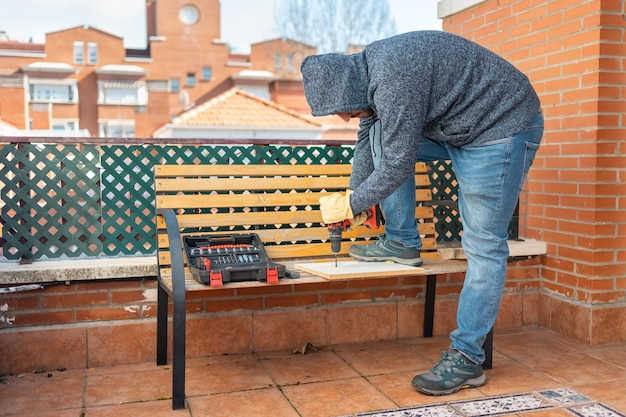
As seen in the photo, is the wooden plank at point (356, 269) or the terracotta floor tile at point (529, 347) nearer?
the wooden plank at point (356, 269)

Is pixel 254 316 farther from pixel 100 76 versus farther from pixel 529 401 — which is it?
pixel 100 76

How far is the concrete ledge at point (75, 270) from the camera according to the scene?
3422mm

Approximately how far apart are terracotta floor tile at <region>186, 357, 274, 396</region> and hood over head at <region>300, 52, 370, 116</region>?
1394mm

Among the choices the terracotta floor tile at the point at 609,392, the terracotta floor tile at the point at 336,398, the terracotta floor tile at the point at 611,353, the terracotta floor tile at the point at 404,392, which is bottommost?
the terracotta floor tile at the point at 336,398

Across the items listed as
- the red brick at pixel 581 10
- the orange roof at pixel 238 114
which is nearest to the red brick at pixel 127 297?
the red brick at pixel 581 10

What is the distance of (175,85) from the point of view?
41719 mm

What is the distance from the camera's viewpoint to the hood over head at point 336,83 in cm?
295

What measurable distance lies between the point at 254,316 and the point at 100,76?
3774 centimetres

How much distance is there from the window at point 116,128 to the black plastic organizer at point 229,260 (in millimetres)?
36264

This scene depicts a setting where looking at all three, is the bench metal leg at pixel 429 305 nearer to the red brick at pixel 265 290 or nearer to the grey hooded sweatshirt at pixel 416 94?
the red brick at pixel 265 290

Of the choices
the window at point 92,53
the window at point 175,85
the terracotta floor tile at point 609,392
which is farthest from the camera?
the window at point 175,85

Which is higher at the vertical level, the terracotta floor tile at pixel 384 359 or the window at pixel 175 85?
the window at pixel 175 85

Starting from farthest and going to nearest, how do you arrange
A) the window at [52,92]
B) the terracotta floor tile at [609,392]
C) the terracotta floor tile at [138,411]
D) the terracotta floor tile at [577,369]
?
1. the window at [52,92]
2. the terracotta floor tile at [577,369]
3. the terracotta floor tile at [609,392]
4. the terracotta floor tile at [138,411]

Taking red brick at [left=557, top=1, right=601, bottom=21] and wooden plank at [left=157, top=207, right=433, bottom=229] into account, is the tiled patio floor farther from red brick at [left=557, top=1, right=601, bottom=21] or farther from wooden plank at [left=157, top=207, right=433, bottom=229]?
red brick at [left=557, top=1, right=601, bottom=21]
